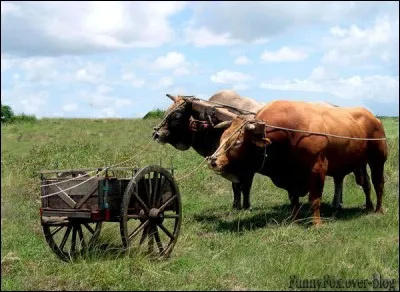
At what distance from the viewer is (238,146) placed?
891 cm

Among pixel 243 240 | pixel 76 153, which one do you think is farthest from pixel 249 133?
pixel 76 153

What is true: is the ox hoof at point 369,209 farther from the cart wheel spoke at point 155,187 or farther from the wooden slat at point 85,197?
the wooden slat at point 85,197

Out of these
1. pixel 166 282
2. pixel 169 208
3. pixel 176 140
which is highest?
pixel 176 140

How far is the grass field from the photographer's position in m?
6.21

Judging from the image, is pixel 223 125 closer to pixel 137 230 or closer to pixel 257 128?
pixel 257 128

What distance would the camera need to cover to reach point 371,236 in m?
7.99

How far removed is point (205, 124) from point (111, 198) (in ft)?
12.4

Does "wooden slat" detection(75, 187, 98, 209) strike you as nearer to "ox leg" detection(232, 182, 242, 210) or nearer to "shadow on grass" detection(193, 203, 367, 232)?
"shadow on grass" detection(193, 203, 367, 232)

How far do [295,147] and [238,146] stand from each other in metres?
0.96

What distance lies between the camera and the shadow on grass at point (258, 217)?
9.39 m

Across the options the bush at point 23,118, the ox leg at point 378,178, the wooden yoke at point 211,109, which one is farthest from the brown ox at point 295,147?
the bush at point 23,118

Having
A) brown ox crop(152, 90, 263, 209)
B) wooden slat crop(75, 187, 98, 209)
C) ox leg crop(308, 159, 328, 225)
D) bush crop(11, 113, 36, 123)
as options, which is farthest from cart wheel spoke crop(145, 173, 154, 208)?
bush crop(11, 113, 36, 123)

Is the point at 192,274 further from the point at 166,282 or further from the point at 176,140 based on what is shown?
the point at 176,140

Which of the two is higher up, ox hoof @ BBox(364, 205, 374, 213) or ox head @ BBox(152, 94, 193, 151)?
ox head @ BBox(152, 94, 193, 151)
